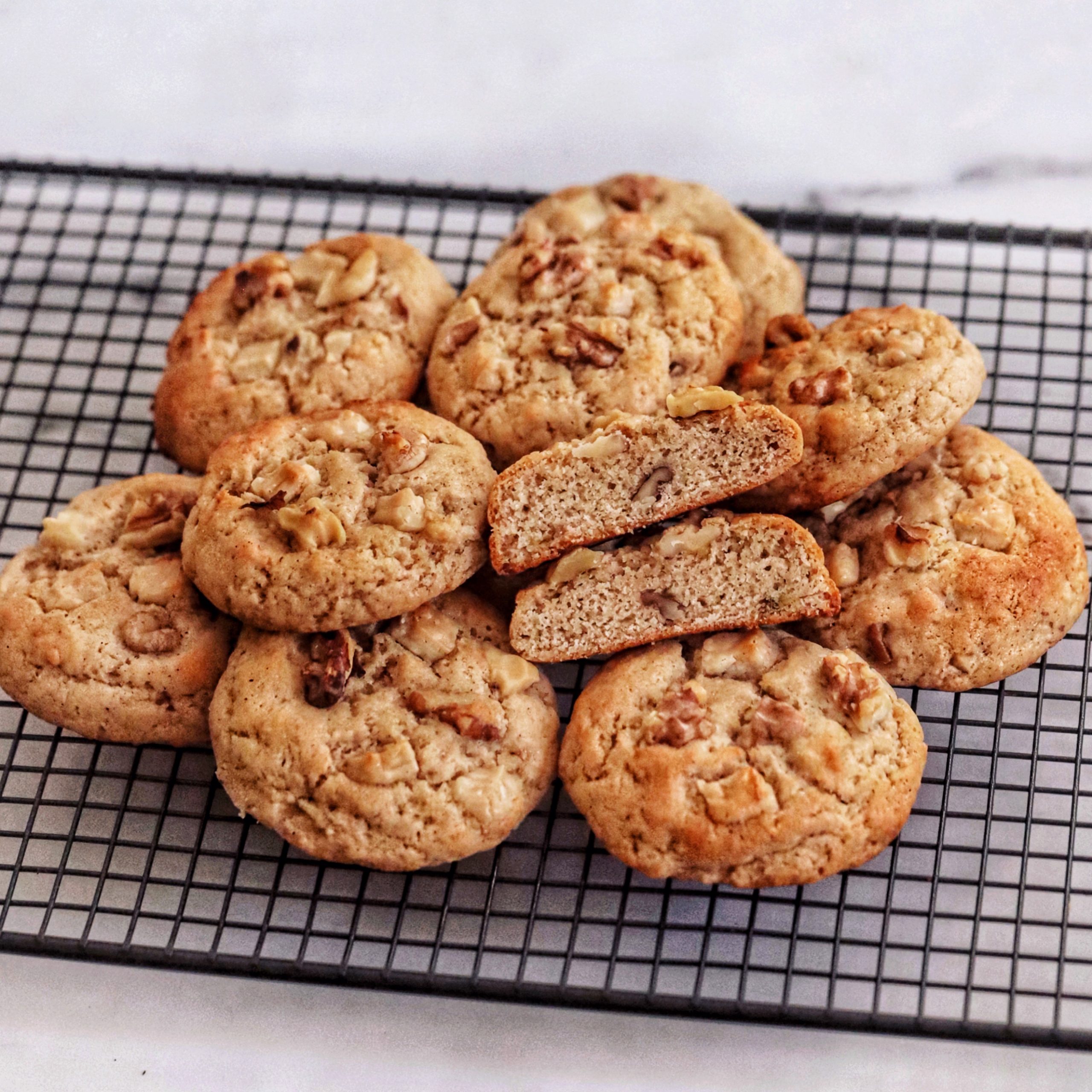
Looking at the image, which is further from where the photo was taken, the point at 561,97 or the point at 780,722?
the point at 561,97

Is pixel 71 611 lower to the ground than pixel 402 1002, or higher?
higher

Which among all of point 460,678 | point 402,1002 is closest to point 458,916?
point 402,1002

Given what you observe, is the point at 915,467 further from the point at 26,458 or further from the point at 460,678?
the point at 26,458

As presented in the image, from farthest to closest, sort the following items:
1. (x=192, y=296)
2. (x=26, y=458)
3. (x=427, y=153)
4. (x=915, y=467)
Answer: (x=427, y=153)
(x=192, y=296)
(x=26, y=458)
(x=915, y=467)

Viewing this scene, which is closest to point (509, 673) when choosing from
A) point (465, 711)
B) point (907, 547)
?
point (465, 711)

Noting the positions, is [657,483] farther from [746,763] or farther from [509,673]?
[746,763]

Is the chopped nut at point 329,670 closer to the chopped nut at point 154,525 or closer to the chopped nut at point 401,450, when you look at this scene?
the chopped nut at point 401,450

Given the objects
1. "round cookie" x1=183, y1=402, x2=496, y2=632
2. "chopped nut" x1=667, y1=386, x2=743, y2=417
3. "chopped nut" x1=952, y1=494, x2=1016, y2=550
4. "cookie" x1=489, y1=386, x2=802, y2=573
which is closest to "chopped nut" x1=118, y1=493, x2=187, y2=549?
"round cookie" x1=183, y1=402, x2=496, y2=632

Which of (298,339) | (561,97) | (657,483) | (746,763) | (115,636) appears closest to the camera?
(746,763)
